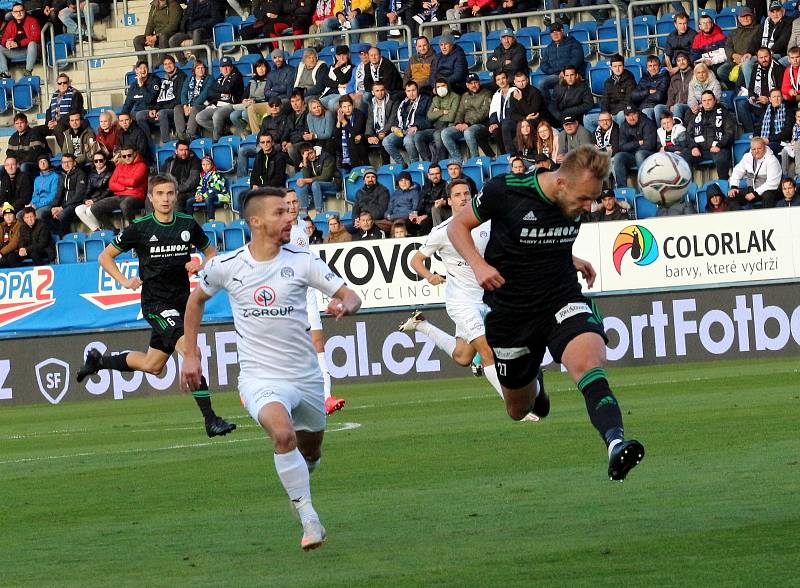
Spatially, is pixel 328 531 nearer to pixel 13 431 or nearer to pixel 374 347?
pixel 13 431

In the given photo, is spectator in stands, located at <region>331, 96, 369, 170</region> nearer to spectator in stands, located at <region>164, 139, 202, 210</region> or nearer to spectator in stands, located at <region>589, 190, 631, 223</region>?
spectator in stands, located at <region>164, 139, 202, 210</region>

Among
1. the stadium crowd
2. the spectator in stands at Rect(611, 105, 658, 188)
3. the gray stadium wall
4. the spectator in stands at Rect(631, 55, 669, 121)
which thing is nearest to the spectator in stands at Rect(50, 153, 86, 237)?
the stadium crowd

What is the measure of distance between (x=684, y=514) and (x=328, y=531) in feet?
6.06

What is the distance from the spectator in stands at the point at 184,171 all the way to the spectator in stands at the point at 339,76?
2443 mm

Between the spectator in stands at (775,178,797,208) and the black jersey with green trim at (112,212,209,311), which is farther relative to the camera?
the spectator in stands at (775,178,797,208)

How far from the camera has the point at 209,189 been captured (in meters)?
26.0

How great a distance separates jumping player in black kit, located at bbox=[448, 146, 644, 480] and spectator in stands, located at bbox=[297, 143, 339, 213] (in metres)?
16.3

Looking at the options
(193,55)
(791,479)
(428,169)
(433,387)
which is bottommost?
(433,387)

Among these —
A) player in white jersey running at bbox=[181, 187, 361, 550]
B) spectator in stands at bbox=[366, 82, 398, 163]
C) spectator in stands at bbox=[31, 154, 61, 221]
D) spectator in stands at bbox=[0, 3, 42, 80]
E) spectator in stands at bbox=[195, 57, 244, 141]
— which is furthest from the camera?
spectator in stands at bbox=[0, 3, 42, 80]

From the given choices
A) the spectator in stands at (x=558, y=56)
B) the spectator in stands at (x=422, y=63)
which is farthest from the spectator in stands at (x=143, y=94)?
the spectator in stands at (x=558, y=56)

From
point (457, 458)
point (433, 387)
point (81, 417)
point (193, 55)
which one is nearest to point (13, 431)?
point (81, 417)

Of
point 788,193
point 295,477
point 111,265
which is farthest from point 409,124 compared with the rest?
point 295,477

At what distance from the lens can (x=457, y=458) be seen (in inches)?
434

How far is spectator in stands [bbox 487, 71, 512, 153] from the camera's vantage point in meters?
23.8
